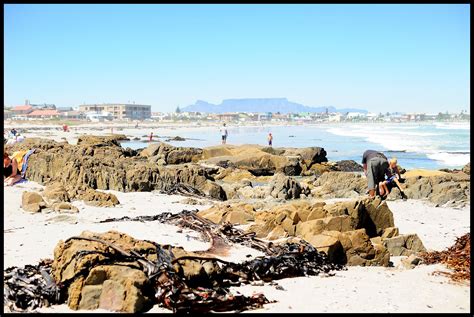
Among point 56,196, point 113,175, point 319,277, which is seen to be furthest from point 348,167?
point 319,277

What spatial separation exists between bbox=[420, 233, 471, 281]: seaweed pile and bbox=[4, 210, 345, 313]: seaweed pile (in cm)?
122

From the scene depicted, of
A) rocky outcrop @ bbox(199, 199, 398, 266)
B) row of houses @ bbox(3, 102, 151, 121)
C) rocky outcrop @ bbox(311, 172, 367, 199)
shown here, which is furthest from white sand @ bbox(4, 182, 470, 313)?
A: row of houses @ bbox(3, 102, 151, 121)

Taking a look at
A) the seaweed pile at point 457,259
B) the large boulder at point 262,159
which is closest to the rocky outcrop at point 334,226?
the seaweed pile at point 457,259

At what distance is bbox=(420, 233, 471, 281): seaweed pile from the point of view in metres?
5.92

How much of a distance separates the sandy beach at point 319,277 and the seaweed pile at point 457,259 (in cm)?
15

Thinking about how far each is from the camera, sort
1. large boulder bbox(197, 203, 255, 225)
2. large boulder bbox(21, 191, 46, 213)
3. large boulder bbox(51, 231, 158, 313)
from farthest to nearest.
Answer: large boulder bbox(21, 191, 46, 213), large boulder bbox(197, 203, 255, 225), large boulder bbox(51, 231, 158, 313)

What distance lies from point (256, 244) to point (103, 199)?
212 inches

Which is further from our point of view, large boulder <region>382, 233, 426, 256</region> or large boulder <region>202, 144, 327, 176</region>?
large boulder <region>202, 144, 327, 176</region>

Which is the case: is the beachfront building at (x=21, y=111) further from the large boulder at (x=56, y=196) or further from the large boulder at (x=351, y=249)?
the large boulder at (x=351, y=249)

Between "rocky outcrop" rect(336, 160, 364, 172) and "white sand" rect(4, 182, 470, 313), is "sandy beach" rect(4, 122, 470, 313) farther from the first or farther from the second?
"rocky outcrop" rect(336, 160, 364, 172)

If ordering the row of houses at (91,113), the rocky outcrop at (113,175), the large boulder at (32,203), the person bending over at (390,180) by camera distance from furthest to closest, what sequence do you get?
the row of houses at (91,113) → the rocky outcrop at (113,175) → the person bending over at (390,180) → the large boulder at (32,203)

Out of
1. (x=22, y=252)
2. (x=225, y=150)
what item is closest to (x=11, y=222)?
(x=22, y=252)

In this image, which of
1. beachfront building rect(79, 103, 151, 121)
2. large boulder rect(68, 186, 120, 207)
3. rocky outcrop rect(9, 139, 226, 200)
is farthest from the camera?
beachfront building rect(79, 103, 151, 121)

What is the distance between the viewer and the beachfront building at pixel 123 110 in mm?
151500
